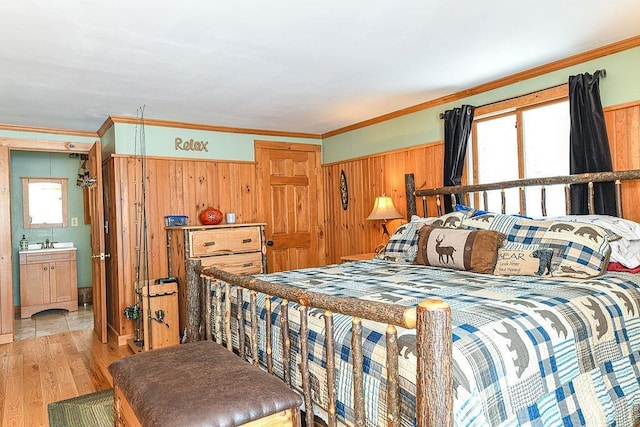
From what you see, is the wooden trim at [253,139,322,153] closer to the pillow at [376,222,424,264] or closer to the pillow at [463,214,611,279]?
the pillow at [376,222,424,264]

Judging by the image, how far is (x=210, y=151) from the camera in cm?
471

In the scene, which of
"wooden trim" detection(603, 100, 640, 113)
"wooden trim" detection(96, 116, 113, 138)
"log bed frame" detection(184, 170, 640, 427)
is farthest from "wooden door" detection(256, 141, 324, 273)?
"wooden trim" detection(603, 100, 640, 113)

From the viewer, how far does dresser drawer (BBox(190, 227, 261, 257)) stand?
404cm

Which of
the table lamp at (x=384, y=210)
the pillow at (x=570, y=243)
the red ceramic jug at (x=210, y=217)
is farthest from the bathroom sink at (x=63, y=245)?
the pillow at (x=570, y=243)

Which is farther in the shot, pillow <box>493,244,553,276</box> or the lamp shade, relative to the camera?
the lamp shade

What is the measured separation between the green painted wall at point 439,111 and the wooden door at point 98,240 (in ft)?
8.91

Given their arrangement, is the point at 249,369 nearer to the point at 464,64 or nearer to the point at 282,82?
the point at 282,82

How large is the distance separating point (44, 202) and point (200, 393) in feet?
18.1

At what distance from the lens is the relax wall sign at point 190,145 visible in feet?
14.8

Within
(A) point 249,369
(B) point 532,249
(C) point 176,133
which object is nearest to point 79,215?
(C) point 176,133

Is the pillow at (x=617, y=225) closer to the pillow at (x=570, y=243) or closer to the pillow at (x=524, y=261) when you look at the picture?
the pillow at (x=570, y=243)

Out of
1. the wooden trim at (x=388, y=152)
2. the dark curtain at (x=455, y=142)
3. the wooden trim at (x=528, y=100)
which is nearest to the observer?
the wooden trim at (x=528, y=100)

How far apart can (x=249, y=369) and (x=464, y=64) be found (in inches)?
101

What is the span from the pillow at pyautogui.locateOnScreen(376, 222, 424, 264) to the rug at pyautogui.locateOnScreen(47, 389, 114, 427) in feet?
7.27
